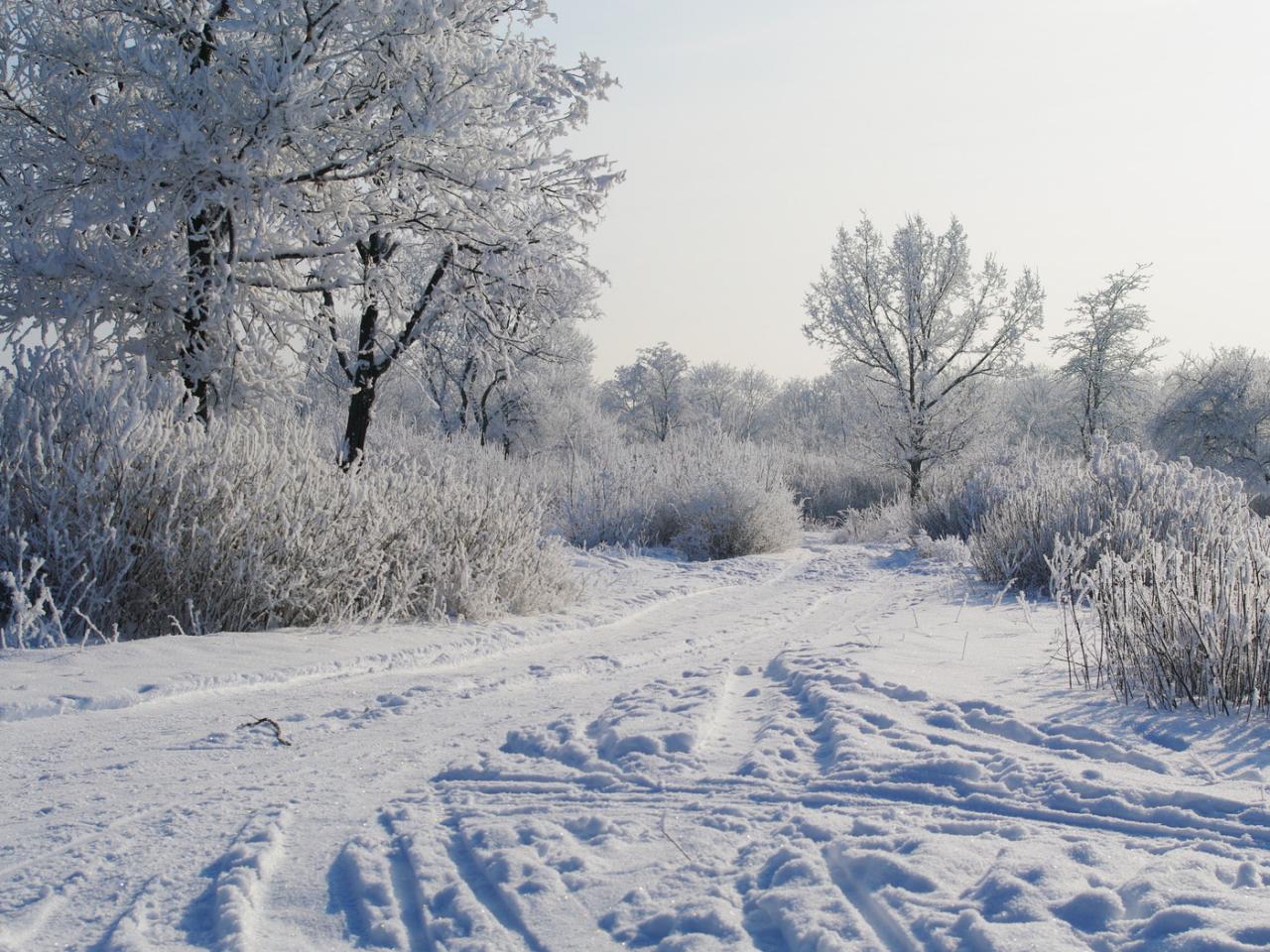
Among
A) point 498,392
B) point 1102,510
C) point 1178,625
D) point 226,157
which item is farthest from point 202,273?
point 498,392

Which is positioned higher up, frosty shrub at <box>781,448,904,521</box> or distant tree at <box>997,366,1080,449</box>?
distant tree at <box>997,366,1080,449</box>

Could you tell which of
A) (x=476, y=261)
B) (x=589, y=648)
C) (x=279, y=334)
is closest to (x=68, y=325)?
(x=279, y=334)

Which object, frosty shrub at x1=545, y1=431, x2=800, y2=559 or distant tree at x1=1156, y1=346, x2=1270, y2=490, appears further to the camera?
distant tree at x1=1156, y1=346, x2=1270, y2=490

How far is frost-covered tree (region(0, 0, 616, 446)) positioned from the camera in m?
7.98

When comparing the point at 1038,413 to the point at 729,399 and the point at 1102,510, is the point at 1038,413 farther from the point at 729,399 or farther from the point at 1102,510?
the point at 1102,510

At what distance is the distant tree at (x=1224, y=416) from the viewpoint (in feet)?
86.4

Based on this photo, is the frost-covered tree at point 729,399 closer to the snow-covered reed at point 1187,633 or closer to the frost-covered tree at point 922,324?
the frost-covered tree at point 922,324

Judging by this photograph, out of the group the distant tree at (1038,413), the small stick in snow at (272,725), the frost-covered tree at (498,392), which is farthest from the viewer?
the frost-covered tree at (498,392)

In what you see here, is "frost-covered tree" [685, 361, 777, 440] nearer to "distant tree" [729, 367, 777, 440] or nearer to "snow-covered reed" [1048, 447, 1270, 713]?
"distant tree" [729, 367, 777, 440]

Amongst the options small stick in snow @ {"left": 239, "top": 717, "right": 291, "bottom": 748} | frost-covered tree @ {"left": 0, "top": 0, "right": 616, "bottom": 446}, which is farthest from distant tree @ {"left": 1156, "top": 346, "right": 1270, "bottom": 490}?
small stick in snow @ {"left": 239, "top": 717, "right": 291, "bottom": 748}

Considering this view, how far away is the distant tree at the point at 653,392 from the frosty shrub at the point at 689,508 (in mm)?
38386

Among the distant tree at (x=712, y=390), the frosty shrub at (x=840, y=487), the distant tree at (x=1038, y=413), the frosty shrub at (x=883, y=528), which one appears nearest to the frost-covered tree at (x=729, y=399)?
the distant tree at (x=712, y=390)

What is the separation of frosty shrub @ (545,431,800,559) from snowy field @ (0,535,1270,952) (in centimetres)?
797

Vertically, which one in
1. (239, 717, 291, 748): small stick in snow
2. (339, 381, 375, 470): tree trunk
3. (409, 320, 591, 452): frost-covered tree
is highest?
(409, 320, 591, 452): frost-covered tree
